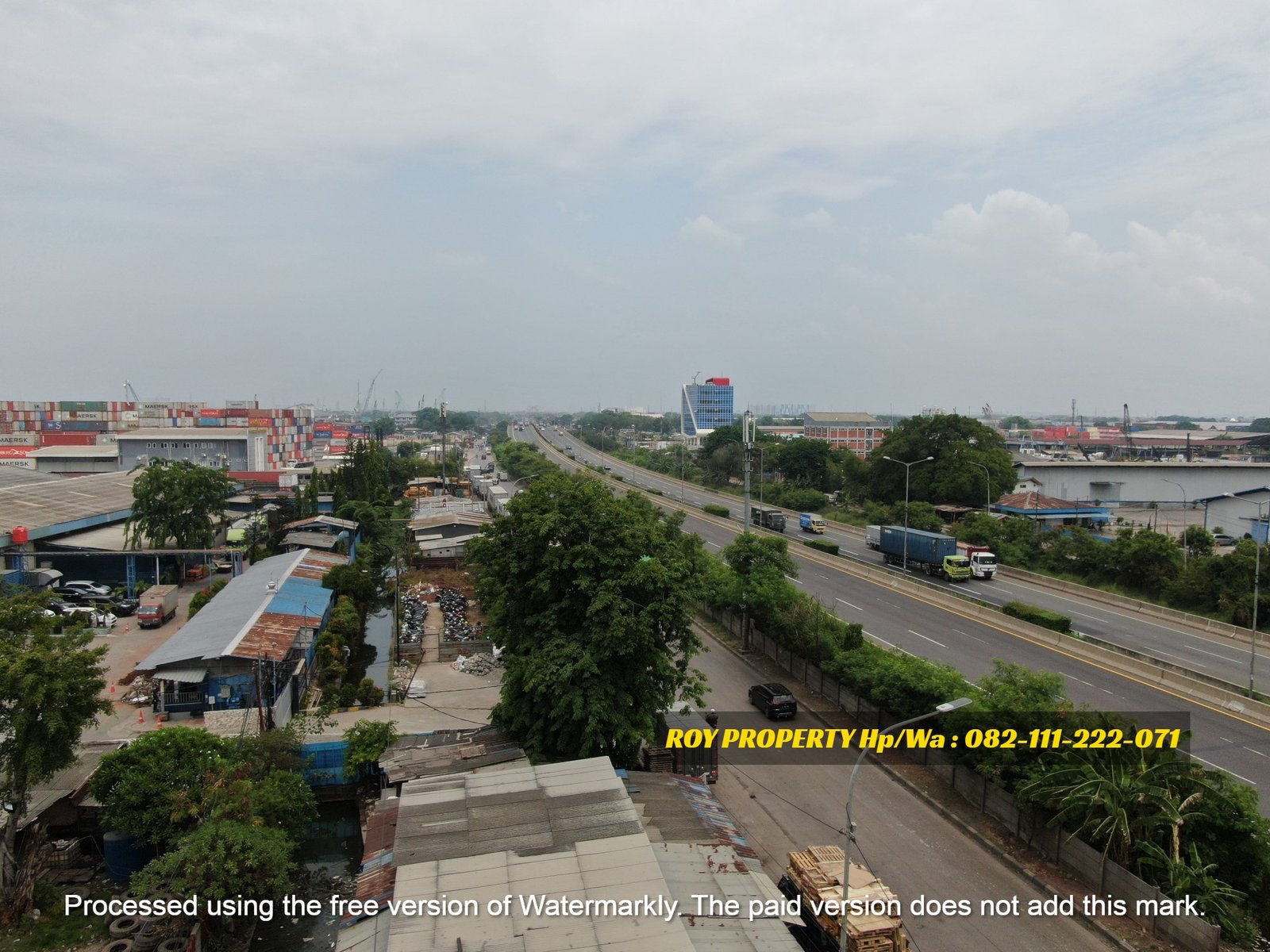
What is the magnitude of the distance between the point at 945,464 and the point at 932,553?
73.1ft

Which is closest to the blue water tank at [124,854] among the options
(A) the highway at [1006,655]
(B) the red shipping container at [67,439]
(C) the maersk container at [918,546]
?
(A) the highway at [1006,655]

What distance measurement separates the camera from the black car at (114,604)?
3625cm

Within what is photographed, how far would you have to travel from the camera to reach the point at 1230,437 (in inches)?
6161

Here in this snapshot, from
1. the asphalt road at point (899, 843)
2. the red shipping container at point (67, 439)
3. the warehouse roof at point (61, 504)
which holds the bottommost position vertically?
the asphalt road at point (899, 843)

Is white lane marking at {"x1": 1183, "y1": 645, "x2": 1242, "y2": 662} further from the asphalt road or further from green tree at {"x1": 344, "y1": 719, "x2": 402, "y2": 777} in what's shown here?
green tree at {"x1": 344, "y1": 719, "x2": 402, "y2": 777}

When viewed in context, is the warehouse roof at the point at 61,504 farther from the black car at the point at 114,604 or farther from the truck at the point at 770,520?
the truck at the point at 770,520

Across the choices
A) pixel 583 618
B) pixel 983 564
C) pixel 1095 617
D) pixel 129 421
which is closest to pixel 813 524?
pixel 983 564

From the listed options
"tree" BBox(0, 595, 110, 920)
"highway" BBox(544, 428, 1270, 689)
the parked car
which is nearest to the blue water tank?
"tree" BBox(0, 595, 110, 920)

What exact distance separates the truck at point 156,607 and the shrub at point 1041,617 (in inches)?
1432

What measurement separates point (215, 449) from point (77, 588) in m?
62.4

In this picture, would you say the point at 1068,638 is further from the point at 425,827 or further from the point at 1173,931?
the point at 425,827

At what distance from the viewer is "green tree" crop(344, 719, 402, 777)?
778 inches

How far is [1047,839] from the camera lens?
54.6 feet

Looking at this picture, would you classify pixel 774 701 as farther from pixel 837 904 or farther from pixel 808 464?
pixel 808 464
